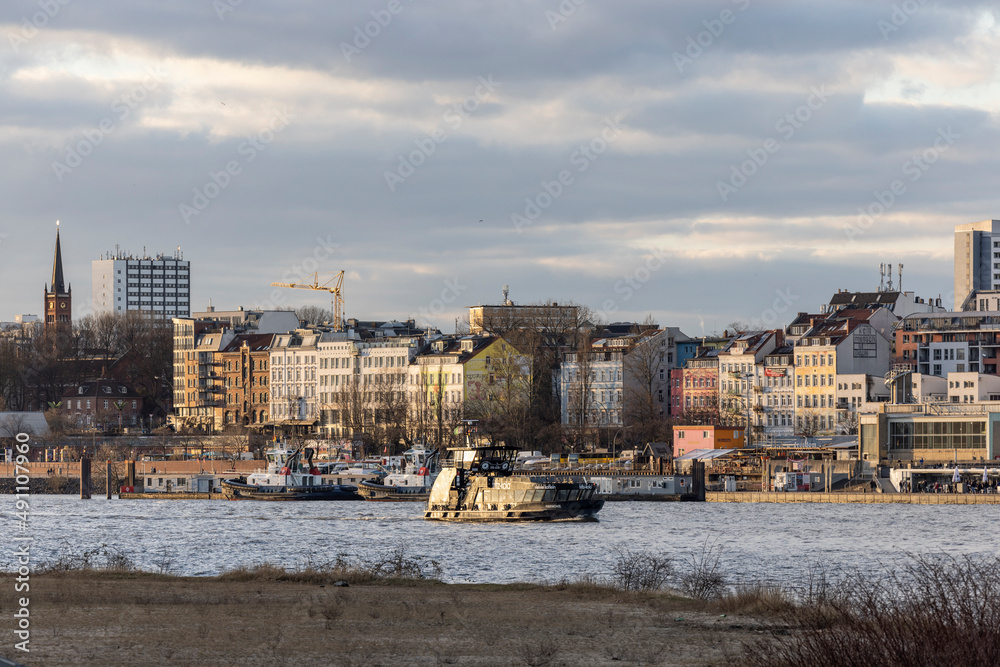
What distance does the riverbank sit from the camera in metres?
21.0

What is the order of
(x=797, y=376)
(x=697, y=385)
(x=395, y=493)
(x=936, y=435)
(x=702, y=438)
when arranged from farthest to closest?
(x=697, y=385)
(x=797, y=376)
(x=702, y=438)
(x=936, y=435)
(x=395, y=493)

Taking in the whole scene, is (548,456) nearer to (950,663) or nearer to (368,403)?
(368,403)

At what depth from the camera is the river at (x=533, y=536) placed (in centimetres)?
4641

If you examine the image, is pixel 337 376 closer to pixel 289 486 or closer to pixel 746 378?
pixel 746 378

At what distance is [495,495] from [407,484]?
32.3 meters

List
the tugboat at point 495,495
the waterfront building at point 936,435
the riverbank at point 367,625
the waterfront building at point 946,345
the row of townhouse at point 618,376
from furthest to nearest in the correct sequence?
the row of townhouse at point 618,376 → the waterfront building at point 946,345 → the waterfront building at point 936,435 → the tugboat at point 495,495 → the riverbank at point 367,625

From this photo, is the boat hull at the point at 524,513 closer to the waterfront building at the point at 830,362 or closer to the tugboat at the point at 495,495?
the tugboat at the point at 495,495

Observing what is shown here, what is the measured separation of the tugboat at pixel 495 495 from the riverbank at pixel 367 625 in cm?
3918

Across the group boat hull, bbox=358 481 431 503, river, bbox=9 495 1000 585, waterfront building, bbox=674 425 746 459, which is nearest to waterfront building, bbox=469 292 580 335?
waterfront building, bbox=674 425 746 459

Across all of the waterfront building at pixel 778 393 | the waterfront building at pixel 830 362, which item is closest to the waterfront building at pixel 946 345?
the waterfront building at pixel 830 362

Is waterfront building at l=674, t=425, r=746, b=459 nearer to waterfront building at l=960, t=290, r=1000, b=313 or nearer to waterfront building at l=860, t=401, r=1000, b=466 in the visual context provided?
waterfront building at l=860, t=401, r=1000, b=466

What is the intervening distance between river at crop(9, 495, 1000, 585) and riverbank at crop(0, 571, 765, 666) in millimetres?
8505

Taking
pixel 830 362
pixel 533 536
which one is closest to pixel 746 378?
pixel 830 362

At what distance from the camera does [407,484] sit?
10369 cm
